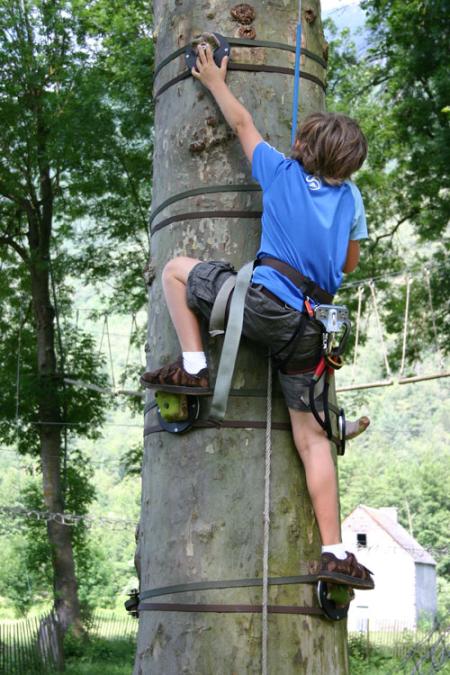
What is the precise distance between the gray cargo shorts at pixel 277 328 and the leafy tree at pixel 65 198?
17.1m

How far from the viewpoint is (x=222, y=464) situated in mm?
2920

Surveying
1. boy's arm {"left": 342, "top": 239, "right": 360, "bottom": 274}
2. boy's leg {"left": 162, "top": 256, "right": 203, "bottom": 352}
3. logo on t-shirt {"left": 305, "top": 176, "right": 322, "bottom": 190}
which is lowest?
boy's leg {"left": 162, "top": 256, "right": 203, "bottom": 352}

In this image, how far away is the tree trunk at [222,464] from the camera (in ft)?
9.27

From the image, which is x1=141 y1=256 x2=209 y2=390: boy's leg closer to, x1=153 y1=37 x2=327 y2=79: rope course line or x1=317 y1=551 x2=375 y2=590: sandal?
x1=317 y1=551 x2=375 y2=590: sandal

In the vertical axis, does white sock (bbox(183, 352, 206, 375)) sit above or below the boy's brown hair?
below

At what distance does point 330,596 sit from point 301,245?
1.06 m

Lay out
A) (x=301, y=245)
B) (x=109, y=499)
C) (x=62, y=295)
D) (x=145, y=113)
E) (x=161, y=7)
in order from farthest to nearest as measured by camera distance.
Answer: (x=109, y=499) < (x=62, y=295) < (x=145, y=113) < (x=161, y=7) < (x=301, y=245)

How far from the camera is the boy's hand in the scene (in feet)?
10.6

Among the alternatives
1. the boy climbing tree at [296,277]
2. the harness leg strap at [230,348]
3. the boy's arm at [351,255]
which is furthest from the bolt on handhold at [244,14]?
the harness leg strap at [230,348]

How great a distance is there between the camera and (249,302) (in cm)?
297

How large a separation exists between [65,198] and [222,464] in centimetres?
2032

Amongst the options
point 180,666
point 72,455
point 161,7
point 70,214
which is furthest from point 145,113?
point 180,666

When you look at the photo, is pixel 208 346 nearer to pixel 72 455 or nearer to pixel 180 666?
pixel 180 666

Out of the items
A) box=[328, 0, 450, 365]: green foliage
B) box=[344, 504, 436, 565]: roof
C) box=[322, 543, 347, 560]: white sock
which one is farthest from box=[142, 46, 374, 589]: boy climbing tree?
box=[344, 504, 436, 565]: roof
